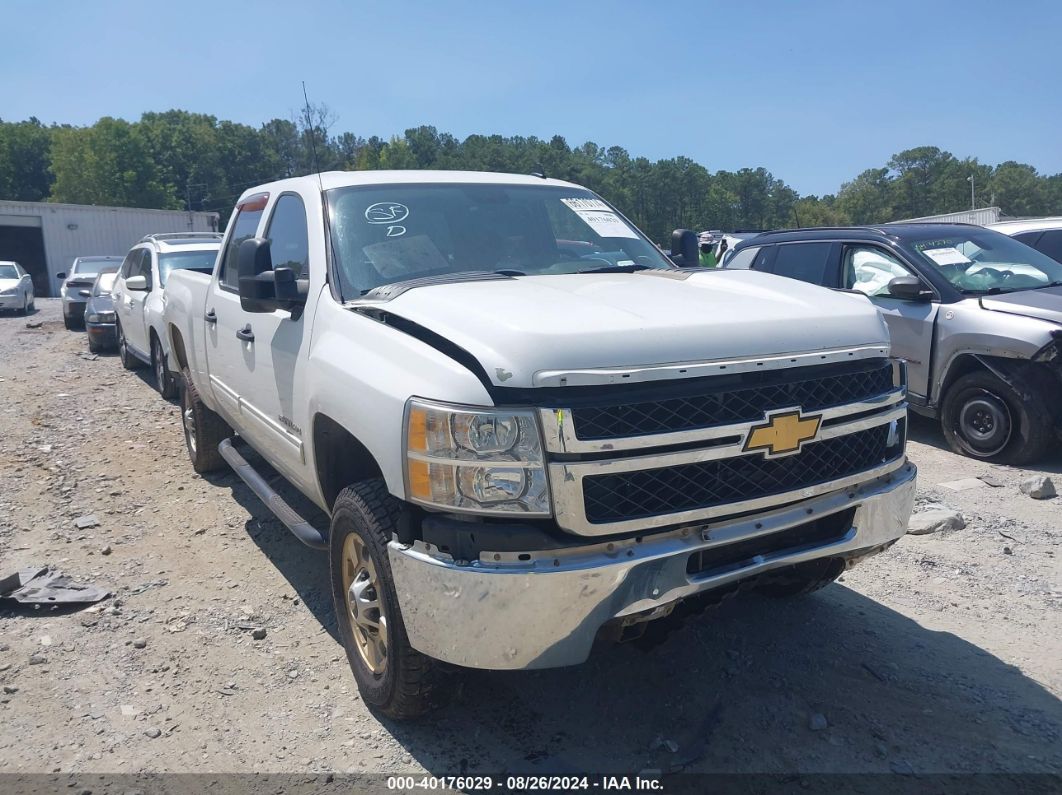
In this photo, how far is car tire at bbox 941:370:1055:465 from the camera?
607 cm

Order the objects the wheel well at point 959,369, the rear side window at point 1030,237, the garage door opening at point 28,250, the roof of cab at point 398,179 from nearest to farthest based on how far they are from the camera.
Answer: the roof of cab at point 398,179
the wheel well at point 959,369
the rear side window at point 1030,237
the garage door opening at point 28,250

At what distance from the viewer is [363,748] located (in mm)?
2992

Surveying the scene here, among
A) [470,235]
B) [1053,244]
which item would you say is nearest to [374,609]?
[470,235]

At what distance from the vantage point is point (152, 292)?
9.46m

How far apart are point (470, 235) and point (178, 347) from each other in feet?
11.7

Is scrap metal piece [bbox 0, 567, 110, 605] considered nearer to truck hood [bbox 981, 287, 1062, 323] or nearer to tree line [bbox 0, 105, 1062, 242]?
truck hood [bbox 981, 287, 1062, 323]

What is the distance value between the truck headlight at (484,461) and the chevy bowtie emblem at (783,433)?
2.35 ft

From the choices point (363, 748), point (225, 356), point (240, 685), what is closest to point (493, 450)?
point (363, 748)

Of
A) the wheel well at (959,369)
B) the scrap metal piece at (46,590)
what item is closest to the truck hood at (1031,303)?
the wheel well at (959,369)

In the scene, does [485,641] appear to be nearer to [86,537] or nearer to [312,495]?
[312,495]

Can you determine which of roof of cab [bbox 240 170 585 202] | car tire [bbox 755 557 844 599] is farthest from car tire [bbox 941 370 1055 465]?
roof of cab [bbox 240 170 585 202]

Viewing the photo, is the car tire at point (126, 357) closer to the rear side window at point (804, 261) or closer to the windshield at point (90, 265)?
the windshield at point (90, 265)

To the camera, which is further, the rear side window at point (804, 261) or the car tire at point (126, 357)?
the car tire at point (126, 357)

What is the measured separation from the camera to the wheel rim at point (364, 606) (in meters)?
3.04
